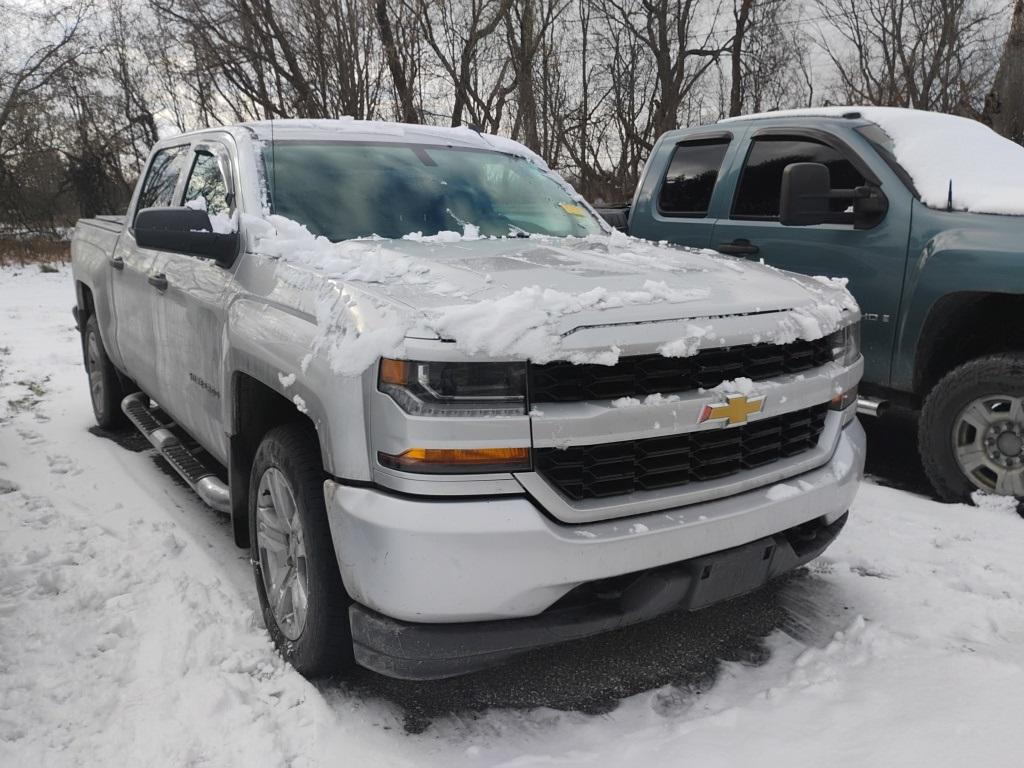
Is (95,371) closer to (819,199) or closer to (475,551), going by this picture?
(475,551)

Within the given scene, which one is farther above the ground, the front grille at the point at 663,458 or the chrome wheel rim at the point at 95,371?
the front grille at the point at 663,458

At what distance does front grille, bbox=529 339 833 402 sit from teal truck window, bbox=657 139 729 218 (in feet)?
9.89

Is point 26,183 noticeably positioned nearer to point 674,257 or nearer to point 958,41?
point 674,257

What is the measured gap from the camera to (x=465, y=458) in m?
2.04

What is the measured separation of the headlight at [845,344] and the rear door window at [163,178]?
3233 millimetres

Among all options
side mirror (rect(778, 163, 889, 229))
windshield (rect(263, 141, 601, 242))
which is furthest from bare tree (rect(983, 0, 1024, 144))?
windshield (rect(263, 141, 601, 242))

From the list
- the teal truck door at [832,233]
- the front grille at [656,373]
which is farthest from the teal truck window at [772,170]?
the front grille at [656,373]

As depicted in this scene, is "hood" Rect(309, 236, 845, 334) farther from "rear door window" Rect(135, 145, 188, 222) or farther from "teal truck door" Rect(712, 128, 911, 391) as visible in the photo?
"rear door window" Rect(135, 145, 188, 222)

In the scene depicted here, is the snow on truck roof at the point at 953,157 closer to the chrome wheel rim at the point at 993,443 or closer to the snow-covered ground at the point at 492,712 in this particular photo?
the chrome wheel rim at the point at 993,443

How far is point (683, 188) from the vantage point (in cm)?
550

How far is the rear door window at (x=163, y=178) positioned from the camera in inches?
168

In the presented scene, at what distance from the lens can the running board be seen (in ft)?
10.9

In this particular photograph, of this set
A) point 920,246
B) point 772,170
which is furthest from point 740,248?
point 920,246

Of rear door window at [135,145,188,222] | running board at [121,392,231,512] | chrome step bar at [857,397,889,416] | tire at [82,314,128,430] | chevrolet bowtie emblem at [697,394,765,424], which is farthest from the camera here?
tire at [82,314,128,430]
